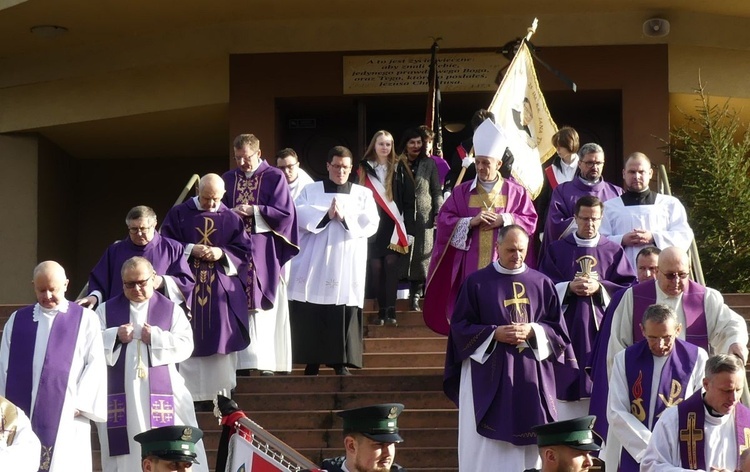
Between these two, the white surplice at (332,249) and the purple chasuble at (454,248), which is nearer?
the purple chasuble at (454,248)

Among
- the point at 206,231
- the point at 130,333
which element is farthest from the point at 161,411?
the point at 206,231

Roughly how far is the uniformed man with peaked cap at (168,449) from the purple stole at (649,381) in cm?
355

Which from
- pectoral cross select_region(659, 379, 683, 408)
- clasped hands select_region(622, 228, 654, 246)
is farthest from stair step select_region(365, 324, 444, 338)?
pectoral cross select_region(659, 379, 683, 408)

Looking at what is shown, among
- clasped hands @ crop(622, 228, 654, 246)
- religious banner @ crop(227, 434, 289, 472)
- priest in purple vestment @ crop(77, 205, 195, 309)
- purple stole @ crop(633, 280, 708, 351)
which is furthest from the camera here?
clasped hands @ crop(622, 228, 654, 246)

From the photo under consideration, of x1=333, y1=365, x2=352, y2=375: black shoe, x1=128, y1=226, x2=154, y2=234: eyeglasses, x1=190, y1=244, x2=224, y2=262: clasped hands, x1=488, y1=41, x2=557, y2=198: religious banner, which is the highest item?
x1=488, y1=41, x2=557, y2=198: religious banner

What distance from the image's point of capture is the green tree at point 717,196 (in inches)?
687

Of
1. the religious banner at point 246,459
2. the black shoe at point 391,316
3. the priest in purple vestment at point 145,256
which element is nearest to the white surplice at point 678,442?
the religious banner at point 246,459

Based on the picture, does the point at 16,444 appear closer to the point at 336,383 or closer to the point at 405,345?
the point at 336,383

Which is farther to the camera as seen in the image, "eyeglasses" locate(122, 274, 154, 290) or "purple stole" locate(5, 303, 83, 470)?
"eyeglasses" locate(122, 274, 154, 290)

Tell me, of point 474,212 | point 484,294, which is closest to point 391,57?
point 474,212

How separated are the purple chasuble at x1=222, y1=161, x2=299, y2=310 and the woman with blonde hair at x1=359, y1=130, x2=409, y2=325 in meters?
1.17

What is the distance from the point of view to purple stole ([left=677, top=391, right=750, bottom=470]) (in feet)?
33.0

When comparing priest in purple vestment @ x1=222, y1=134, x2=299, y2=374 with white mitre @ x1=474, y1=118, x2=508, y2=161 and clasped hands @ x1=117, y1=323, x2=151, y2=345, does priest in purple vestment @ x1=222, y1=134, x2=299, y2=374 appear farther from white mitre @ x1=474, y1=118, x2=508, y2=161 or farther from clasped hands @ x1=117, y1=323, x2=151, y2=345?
clasped hands @ x1=117, y1=323, x2=151, y2=345

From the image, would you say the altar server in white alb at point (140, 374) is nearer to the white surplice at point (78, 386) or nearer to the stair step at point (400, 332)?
the white surplice at point (78, 386)
